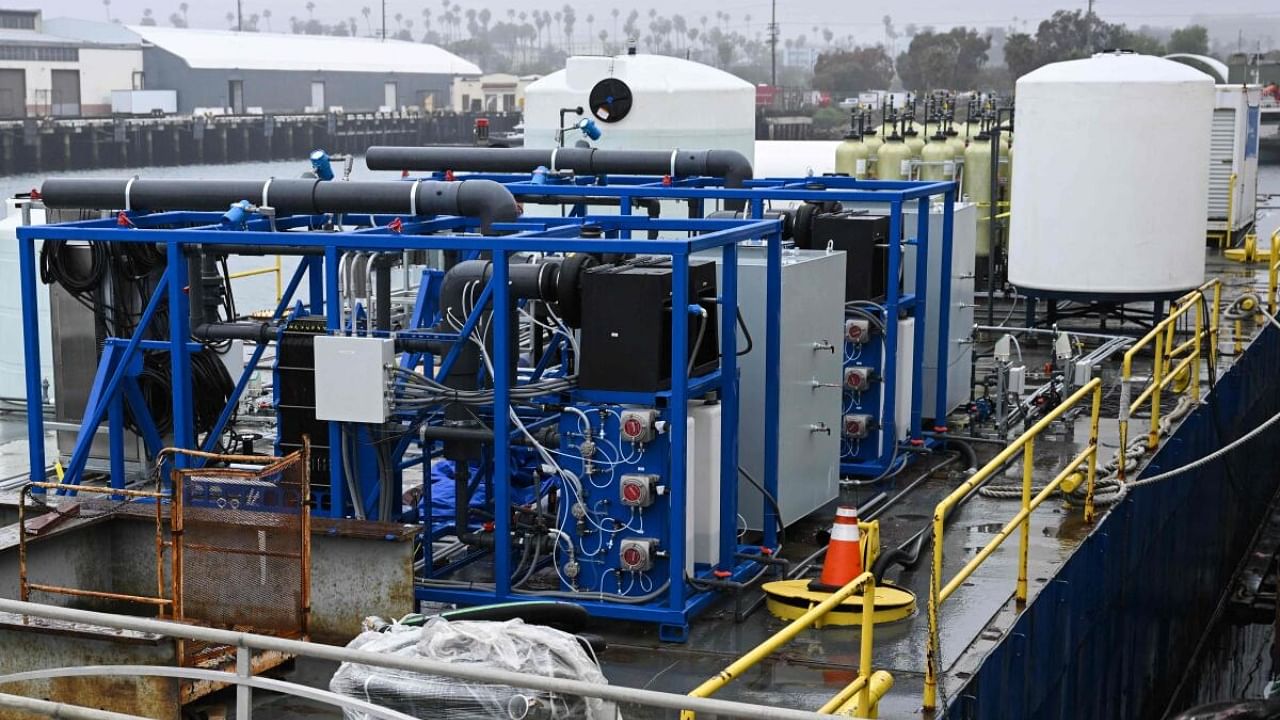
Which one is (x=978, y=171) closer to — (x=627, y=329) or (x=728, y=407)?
(x=728, y=407)

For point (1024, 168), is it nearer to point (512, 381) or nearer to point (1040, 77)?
point (1040, 77)

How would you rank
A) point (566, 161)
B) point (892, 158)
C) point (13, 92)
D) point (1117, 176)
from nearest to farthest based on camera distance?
point (566, 161) → point (1117, 176) → point (892, 158) → point (13, 92)

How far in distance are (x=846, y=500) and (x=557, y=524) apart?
343 centimetres

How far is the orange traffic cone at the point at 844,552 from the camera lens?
9461 millimetres

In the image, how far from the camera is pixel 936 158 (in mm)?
23562

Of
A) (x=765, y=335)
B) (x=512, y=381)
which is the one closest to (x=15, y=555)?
(x=512, y=381)

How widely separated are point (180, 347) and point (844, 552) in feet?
14.0

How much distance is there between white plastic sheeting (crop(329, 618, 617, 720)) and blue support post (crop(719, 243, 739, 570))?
9.57 ft

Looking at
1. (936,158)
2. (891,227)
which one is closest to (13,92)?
(936,158)

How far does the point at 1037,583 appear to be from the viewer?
9688 mm

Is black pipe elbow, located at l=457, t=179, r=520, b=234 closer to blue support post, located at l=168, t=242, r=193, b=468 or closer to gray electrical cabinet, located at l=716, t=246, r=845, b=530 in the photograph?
gray electrical cabinet, located at l=716, t=246, r=845, b=530

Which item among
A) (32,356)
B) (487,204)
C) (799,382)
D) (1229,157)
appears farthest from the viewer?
(1229,157)

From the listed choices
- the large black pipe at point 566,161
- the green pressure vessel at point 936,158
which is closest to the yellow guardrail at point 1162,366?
the large black pipe at point 566,161

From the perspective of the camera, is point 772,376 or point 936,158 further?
point 936,158
